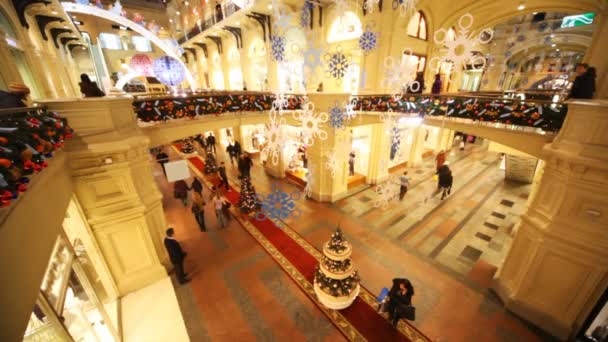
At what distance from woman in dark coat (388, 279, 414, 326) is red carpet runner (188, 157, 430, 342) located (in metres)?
0.36

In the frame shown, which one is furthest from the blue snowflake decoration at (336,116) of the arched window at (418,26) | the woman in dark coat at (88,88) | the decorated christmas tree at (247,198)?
the woman in dark coat at (88,88)

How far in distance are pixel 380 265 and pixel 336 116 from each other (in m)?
4.92

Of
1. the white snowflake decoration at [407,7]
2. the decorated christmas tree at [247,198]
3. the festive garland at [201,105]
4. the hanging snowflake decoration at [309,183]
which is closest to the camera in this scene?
the festive garland at [201,105]

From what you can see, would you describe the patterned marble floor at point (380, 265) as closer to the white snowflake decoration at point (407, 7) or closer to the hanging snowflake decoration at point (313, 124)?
the hanging snowflake decoration at point (313, 124)

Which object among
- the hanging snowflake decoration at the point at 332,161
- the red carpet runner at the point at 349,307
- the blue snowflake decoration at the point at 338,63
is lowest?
the red carpet runner at the point at 349,307

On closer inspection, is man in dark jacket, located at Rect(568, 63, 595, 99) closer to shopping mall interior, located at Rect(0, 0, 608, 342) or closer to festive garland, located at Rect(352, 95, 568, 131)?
shopping mall interior, located at Rect(0, 0, 608, 342)

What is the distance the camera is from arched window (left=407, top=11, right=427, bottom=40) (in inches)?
358

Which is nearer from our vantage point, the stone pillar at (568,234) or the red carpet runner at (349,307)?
the stone pillar at (568,234)

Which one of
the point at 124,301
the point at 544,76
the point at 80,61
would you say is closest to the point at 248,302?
the point at 124,301

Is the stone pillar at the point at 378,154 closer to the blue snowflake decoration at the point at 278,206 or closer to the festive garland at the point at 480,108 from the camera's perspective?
the festive garland at the point at 480,108

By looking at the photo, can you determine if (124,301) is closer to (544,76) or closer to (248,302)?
(248,302)

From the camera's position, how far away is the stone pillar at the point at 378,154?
960cm

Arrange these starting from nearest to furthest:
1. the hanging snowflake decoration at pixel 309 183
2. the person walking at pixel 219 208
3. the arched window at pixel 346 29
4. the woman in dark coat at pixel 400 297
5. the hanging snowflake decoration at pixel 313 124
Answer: the woman in dark coat at pixel 400 297, the person walking at pixel 219 208, the hanging snowflake decoration at pixel 313 124, the hanging snowflake decoration at pixel 309 183, the arched window at pixel 346 29

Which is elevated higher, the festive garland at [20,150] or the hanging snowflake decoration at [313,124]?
the festive garland at [20,150]
